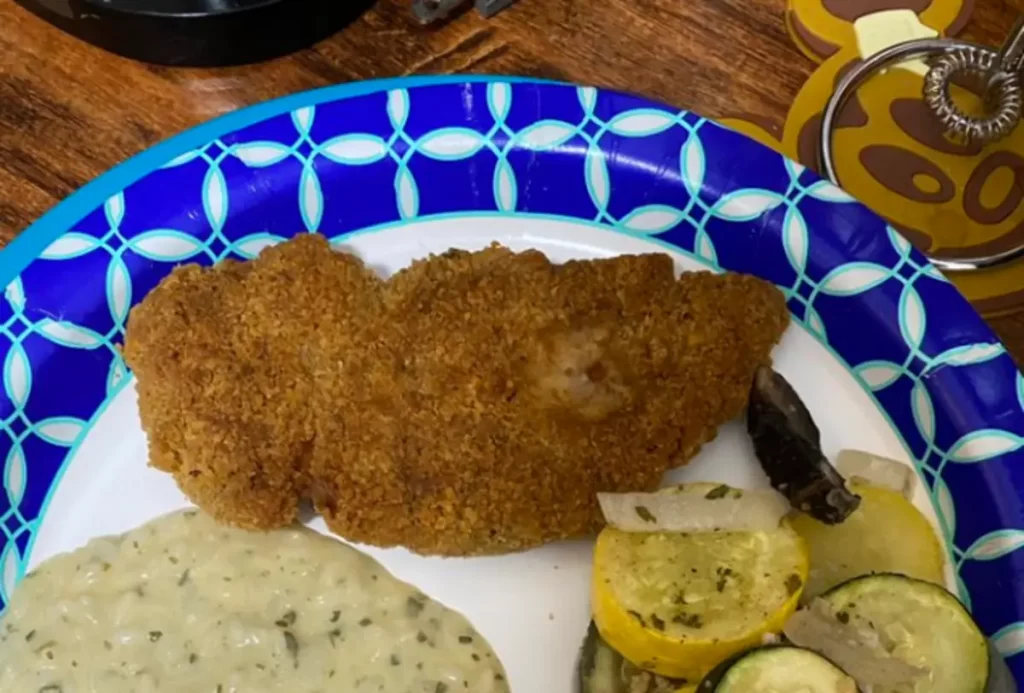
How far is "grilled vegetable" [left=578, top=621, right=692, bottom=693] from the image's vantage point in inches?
56.0

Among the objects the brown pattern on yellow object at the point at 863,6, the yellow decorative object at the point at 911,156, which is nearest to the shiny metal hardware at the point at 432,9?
the yellow decorative object at the point at 911,156

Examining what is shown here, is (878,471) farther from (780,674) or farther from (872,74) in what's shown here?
(872,74)

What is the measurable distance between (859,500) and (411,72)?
1.14 m

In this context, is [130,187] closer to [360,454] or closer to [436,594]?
[360,454]

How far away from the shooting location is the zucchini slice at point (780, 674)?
123 centimetres

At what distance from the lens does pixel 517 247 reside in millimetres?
1784

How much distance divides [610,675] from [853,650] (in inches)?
13.6

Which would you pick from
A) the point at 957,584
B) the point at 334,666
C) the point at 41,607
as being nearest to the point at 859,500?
the point at 957,584

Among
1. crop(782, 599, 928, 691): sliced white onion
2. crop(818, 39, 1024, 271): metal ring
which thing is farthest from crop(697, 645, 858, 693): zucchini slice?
crop(818, 39, 1024, 271): metal ring

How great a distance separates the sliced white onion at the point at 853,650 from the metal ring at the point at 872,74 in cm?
74

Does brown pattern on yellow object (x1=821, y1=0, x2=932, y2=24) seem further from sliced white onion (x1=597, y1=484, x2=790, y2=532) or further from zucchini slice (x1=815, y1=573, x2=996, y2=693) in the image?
zucchini slice (x1=815, y1=573, x2=996, y2=693)

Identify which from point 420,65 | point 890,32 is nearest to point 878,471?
point 890,32

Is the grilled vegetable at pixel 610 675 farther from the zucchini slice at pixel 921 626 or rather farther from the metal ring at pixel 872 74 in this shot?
the metal ring at pixel 872 74

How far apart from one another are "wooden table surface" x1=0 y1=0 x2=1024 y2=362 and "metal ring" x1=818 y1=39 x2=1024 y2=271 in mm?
84
